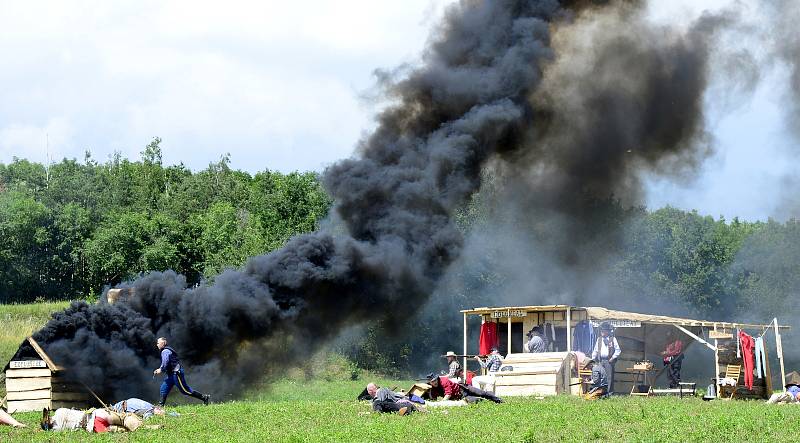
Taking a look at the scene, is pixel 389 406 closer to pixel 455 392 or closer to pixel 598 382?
pixel 455 392

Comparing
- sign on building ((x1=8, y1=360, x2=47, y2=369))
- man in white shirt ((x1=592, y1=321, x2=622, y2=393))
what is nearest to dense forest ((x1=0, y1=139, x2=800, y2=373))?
man in white shirt ((x1=592, y1=321, x2=622, y2=393))

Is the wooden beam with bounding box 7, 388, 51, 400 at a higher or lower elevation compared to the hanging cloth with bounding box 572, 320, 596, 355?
lower

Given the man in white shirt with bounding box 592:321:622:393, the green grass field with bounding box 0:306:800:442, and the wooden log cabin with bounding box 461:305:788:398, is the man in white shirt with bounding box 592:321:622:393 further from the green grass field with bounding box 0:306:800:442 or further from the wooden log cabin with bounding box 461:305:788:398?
the green grass field with bounding box 0:306:800:442

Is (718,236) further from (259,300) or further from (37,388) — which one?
(37,388)

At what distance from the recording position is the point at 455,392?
965 inches

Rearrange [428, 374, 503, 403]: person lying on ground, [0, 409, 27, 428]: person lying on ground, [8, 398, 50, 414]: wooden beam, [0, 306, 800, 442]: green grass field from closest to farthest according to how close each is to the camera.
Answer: [0, 306, 800, 442]: green grass field → [0, 409, 27, 428]: person lying on ground → [428, 374, 503, 403]: person lying on ground → [8, 398, 50, 414]: wooden beam

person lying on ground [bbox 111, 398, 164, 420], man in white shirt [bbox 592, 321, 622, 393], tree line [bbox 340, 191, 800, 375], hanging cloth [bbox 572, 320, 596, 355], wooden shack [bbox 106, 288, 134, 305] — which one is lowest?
person lying on ground [bbox 111, 398, 164, 420]

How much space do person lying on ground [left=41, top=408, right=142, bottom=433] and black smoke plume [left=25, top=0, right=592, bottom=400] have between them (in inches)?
362

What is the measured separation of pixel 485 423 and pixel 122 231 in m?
53.9

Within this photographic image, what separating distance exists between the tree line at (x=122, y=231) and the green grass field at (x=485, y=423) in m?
35.3

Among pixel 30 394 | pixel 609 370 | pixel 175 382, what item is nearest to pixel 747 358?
pixel 609 370

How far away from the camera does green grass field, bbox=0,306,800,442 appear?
1777 cm

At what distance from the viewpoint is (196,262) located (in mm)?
68875

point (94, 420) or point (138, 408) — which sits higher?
point (138, 408)
